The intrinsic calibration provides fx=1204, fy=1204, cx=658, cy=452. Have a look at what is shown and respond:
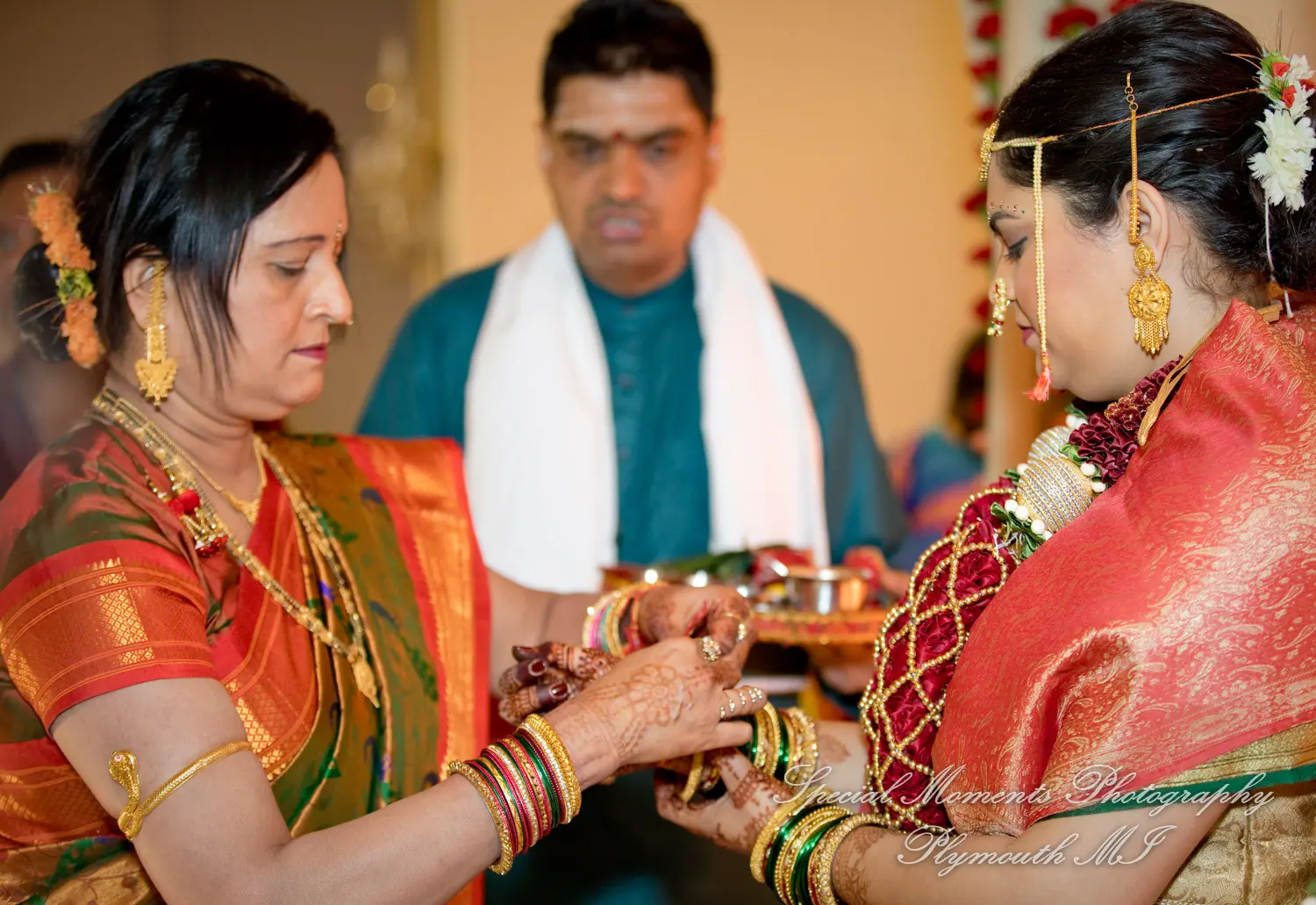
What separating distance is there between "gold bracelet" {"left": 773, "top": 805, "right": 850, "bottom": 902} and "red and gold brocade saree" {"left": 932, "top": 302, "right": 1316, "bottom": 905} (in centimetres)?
32

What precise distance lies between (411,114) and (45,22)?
2.47m

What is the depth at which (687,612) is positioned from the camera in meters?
2.25

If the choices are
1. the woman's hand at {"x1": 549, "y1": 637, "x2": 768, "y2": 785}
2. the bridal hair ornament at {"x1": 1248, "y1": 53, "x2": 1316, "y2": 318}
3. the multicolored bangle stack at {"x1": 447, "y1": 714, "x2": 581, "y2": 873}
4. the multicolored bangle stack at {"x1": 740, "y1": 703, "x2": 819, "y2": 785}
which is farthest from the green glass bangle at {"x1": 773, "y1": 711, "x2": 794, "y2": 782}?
the bridal hair ornament at {"x1": 1248, "y1": 53, "x2": 1316, "y2": 318}

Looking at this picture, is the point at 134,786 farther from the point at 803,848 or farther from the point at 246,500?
the point at 803,848

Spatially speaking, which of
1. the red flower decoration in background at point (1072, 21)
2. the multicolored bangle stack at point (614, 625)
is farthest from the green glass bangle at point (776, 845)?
the red flower decoration in background at point (1072, 21)

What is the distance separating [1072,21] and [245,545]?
2340mm

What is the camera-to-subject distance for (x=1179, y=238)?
1.66 meters

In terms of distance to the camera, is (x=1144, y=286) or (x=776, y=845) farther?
(x=776, y=845)

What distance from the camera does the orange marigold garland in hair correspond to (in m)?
1.82

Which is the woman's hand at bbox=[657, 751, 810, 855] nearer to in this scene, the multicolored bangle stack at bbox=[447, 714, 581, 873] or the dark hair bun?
the multicolored bangle stack at bbox=[447, 714, 581, 873]

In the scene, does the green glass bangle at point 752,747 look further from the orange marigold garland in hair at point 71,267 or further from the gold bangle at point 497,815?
the orange marigold garland in hair at point 71,267

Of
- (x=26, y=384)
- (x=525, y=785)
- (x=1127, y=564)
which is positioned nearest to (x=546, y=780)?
(x=525, y=785)

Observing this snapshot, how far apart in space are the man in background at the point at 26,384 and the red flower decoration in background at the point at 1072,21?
2308mm

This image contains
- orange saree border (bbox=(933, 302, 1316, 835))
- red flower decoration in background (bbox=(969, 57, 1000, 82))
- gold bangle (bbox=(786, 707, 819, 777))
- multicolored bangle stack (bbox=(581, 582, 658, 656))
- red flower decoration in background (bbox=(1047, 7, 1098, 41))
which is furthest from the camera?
red flower decoration in background (bbox=(969, 57, 1000, 82))
